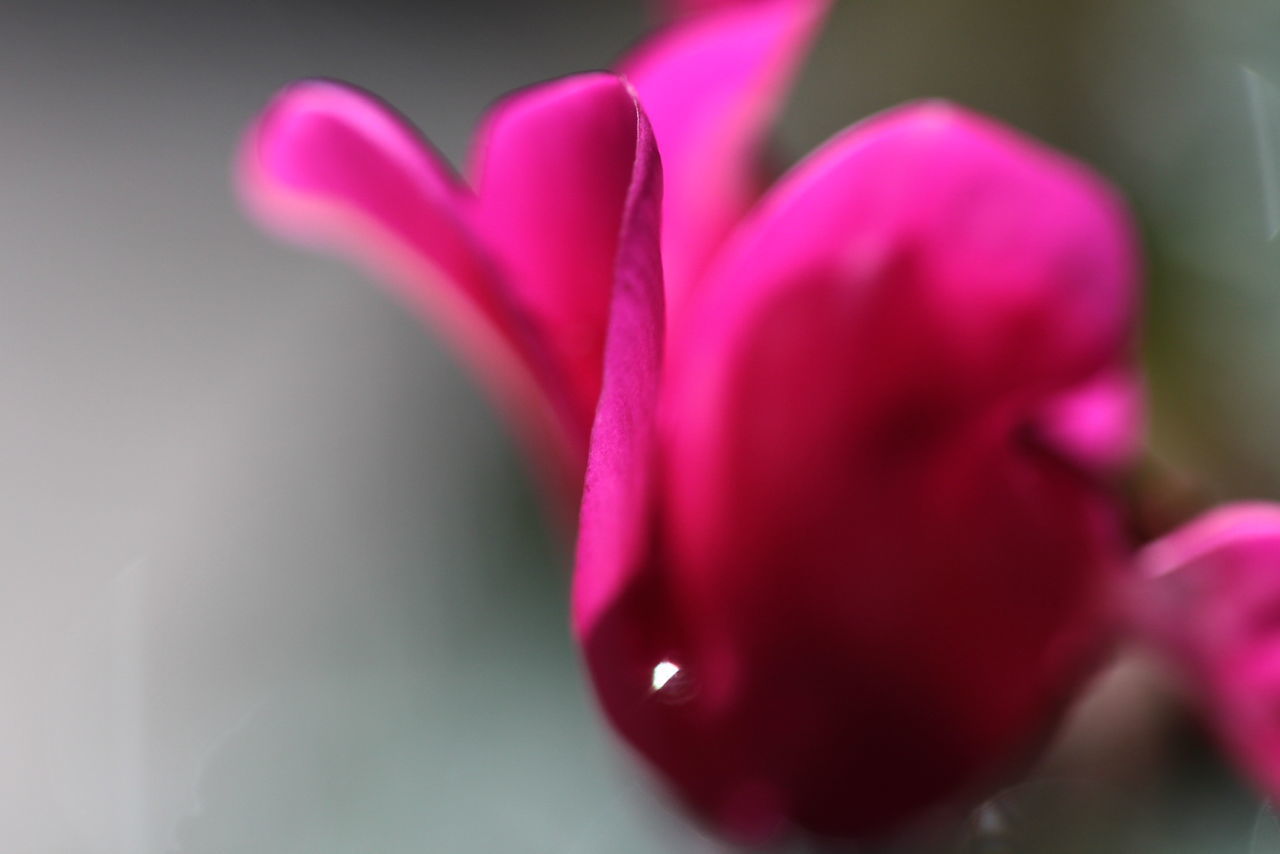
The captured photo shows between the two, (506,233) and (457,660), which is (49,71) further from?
(506,233)

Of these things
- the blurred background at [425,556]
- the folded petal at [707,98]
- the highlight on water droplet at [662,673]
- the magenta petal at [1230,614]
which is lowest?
the blurred background at [425,556]

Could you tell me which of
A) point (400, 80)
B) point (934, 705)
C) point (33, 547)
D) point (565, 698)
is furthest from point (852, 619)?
point (400, 80)

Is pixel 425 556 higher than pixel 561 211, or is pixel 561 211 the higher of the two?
pixel 561 211

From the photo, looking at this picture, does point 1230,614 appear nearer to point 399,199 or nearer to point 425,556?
point 399,199

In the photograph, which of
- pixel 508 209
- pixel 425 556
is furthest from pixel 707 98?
pixel 425 556

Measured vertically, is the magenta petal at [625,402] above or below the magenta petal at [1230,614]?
above

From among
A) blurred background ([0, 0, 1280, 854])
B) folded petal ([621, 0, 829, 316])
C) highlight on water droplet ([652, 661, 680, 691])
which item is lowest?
blurred background ([0, 0, 1280, 854])
